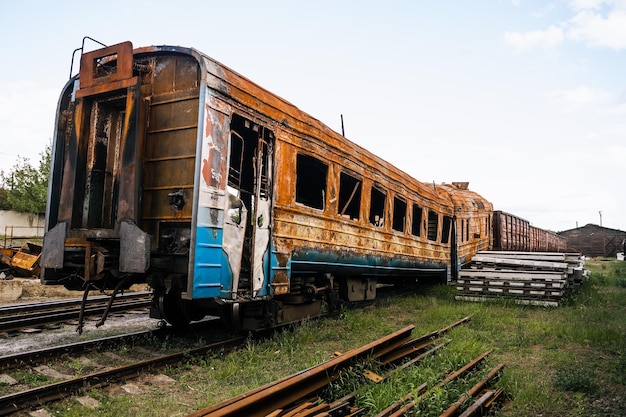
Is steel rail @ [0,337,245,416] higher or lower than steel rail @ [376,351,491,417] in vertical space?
lower

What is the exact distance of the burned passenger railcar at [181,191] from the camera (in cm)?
550

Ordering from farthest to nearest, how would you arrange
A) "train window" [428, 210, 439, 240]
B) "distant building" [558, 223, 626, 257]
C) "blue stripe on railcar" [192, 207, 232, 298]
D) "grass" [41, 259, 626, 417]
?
"distant building" [558, 223, 626, 257]
"train window" [428, 210, 439, 240]
"blue stripe on railcar" [192, 207, 232, 298]
"grass" [41, 259, 626, 417]

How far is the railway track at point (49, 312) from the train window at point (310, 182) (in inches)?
160

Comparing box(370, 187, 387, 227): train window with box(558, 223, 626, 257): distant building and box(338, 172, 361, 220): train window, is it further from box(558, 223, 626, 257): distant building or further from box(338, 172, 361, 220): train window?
box(558, 223, 626, 257): distant building

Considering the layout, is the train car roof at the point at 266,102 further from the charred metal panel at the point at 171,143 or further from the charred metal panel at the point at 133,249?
the charred metal panel at the point at 133,249

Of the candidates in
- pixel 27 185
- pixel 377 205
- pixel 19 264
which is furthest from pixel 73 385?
pixel 27 185

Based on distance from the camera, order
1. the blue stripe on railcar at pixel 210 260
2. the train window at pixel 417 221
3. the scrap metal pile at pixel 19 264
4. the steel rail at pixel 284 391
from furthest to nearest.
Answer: the scrap metal pile at pixel 19 264
the train window at pixel 417 221
the blue stripe on railcar at pixel 210 260
the steel rail at pixel 284 391

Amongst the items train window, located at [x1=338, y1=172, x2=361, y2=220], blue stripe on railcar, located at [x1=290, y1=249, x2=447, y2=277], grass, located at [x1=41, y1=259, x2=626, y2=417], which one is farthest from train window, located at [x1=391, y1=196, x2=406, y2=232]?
grass, located at [x1=41, y1=259, x2=626, y2=417]

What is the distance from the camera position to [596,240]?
52375 millimetres

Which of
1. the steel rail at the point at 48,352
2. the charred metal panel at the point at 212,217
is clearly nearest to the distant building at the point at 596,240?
the charred metal panel at the point at 212,217

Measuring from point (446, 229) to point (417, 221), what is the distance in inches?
116

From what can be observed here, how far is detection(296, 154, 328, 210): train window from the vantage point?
8.46 m

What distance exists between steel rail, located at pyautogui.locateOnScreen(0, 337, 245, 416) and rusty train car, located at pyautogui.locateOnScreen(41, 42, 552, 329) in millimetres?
868

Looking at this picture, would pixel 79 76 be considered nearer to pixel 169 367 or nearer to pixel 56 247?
pixel 56 247
